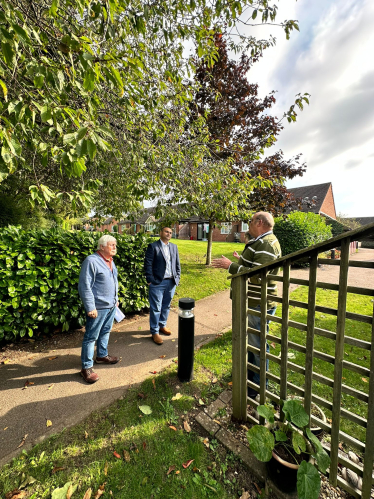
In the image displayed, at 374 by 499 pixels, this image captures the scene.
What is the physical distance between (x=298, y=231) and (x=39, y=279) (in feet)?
44.8

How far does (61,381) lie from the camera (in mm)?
3152

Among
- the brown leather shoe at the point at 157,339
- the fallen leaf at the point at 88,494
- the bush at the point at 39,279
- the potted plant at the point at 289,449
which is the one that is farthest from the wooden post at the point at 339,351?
the bush at the point at 39,279

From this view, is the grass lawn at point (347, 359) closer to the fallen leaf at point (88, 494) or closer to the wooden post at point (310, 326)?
the wooden post at point (310, 326)

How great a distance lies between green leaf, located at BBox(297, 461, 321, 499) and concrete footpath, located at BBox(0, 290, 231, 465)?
222cm

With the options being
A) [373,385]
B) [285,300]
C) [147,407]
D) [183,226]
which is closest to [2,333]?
[147,407]

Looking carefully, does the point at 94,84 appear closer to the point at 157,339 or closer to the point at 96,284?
the point at 96,284

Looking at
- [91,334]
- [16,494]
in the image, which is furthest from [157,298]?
[16,494]

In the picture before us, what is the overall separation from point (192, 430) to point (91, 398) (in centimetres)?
139

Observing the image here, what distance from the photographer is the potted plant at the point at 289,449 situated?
65.3 inches

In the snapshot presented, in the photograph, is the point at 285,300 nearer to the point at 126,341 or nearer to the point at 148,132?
the point at 126,341

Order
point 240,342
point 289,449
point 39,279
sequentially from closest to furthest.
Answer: point 289,449 < point 240,342 < point 39,279

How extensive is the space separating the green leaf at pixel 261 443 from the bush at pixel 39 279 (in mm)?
3648

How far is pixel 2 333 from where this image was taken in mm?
3598

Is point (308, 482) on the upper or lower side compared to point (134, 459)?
upper
